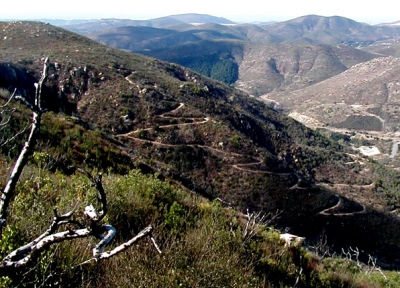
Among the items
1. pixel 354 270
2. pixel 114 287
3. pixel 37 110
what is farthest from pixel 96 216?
pixel 354 270

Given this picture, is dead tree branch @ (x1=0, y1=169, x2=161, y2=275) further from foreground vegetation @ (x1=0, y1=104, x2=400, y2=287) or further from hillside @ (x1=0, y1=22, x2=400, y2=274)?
hillside @ (x1=0, y1=22, x2=400, y2=274)

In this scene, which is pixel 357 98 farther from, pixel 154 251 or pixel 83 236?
pixel 83 236

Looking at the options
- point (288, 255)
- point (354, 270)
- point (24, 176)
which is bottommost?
point (354, 270)

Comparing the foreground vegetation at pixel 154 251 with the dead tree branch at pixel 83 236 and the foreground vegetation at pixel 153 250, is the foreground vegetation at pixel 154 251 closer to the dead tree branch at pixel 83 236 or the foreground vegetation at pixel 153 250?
the foreground vegetation at pixel 153 250

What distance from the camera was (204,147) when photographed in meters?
31.9

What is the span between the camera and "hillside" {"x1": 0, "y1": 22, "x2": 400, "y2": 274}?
25828mm

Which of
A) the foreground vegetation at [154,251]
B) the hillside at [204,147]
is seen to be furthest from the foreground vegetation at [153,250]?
the hillside at [204,147]

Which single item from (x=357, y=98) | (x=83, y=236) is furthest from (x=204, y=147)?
(x=357, y=98)

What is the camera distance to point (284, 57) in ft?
598

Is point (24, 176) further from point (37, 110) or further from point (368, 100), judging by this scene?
point (368, 100)

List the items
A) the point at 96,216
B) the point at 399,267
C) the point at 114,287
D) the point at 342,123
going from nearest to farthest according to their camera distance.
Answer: the point at 96,216, the point at 114,287, the point at 399,267, the point at 342,123

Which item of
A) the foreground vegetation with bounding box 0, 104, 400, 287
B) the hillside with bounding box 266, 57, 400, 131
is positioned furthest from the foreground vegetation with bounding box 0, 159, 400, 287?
the hillside with bounding box 266, 57, 400, 131

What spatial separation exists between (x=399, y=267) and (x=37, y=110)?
27.5 meters

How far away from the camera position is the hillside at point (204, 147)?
2583 centimetres
